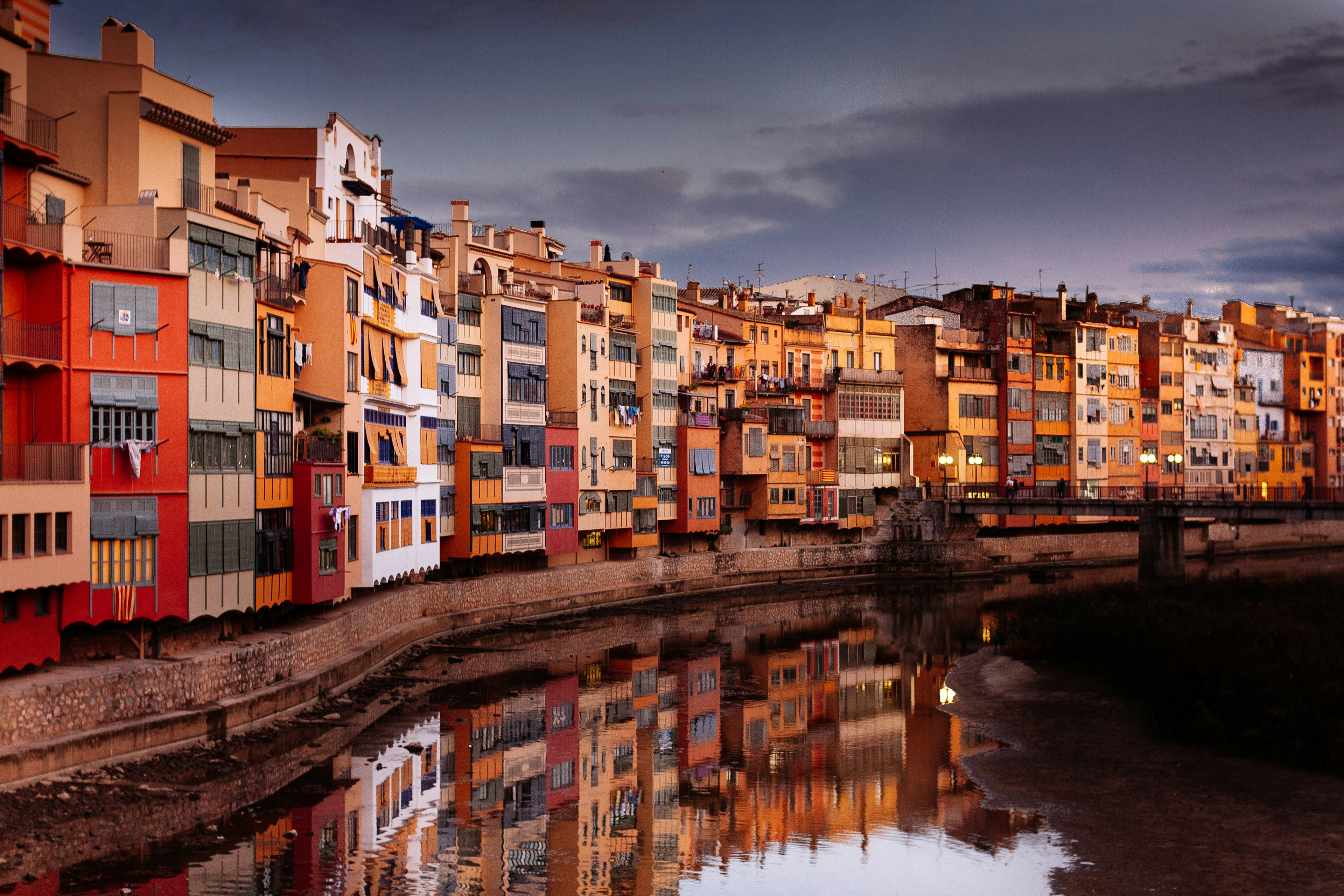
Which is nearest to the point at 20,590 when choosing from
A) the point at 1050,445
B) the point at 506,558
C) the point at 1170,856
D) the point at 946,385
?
the point at 1170,856

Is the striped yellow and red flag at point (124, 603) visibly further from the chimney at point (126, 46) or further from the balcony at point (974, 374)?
the balcony at point (974, 374)

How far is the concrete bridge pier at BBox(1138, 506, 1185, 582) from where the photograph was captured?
68750 mm

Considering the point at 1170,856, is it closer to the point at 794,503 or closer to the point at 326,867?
the point at 326,867

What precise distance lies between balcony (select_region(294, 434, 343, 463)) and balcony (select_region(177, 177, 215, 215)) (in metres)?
7.02

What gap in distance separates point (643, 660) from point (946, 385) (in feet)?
150

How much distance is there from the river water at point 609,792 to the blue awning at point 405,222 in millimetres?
14961

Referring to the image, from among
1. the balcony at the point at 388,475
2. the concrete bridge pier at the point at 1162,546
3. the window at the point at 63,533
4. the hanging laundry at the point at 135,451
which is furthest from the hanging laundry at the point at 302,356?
the concrete bridge pier at the point at 1162,546

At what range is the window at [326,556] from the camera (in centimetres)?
3903

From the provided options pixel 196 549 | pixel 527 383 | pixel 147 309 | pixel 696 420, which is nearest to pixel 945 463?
pixel 696 420

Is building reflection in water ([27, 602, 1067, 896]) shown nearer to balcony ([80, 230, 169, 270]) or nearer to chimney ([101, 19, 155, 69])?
balcony ([80, 230, 169, 270])

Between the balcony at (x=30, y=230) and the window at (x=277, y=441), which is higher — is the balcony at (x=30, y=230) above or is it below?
above

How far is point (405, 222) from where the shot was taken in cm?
5059

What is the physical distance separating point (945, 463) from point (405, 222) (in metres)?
46.7

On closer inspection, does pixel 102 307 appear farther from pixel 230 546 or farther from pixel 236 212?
pixel 230 546
